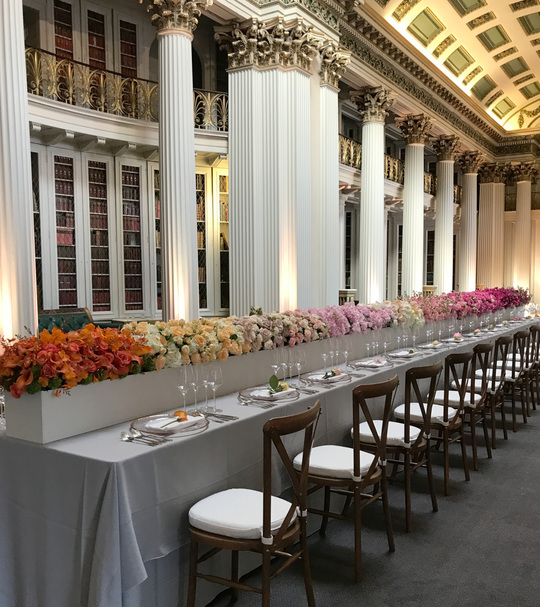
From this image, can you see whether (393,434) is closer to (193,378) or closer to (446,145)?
(193,378)

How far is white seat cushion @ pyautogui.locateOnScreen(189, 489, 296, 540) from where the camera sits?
2.56 meters

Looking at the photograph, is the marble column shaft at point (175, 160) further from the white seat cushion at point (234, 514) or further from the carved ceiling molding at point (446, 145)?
the carved ceiling molding at point (446, 145)

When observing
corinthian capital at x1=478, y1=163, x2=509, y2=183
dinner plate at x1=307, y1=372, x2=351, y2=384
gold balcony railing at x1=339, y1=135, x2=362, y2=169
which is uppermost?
corinthian capital at x1=478, y1=163, x2=509, y2=183

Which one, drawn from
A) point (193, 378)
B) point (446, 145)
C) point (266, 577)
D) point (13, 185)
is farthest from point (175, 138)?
point (446, 145)

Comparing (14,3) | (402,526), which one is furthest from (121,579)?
(14,3)

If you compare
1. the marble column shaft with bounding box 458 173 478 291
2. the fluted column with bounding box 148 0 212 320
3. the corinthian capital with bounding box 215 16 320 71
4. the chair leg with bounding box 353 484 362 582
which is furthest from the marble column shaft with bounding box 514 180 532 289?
the chair leg with bounding box 353 484 362 582

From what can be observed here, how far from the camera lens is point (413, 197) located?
48.9ft

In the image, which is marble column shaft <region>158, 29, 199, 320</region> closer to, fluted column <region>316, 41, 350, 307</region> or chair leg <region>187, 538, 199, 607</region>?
fluted column <region>316, 41, 350, 307</region>

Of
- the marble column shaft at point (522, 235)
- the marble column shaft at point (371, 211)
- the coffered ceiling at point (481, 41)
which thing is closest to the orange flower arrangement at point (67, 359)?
the marble column shaft at point (371, 211)

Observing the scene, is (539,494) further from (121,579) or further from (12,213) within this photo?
(12,213)

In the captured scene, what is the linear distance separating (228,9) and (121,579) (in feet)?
27.2

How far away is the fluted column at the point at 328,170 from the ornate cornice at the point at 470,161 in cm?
1006

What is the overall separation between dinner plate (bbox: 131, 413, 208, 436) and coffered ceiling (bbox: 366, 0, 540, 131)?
1062cm

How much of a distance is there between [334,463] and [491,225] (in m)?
19.5
